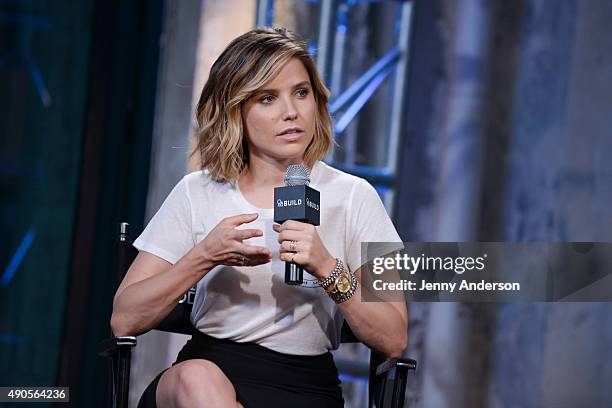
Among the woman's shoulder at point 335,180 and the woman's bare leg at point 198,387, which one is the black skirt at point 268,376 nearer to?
the woman's bare leg at point 198,387

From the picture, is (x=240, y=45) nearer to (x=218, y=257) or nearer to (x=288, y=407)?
(x=218, y=257)

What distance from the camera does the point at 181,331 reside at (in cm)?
206

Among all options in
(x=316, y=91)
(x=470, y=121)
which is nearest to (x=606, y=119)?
(x=470, y=121)

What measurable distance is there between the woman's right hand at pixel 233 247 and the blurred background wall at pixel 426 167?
3.43 ft

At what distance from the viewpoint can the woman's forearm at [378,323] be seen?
1.72m

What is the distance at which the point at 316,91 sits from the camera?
6.34ft

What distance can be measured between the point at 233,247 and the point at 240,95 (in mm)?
389

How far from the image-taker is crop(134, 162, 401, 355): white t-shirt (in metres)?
1.82

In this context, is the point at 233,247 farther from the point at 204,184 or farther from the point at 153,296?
the point at 204,184

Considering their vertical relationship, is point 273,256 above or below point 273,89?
below

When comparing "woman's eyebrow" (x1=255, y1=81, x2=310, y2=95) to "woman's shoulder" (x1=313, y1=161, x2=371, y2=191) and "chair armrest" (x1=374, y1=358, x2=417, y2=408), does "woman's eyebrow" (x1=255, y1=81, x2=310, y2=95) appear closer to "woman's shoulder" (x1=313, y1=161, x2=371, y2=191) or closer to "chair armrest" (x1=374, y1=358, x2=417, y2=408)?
"woman's shoulder" (x1=313, y1=161, x2=371, y2=191)

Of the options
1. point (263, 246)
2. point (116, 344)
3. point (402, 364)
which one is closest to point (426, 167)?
point (263, 246)

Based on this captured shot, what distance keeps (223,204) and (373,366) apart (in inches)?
20.1

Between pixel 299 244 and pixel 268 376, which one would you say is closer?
pixel 299 244
